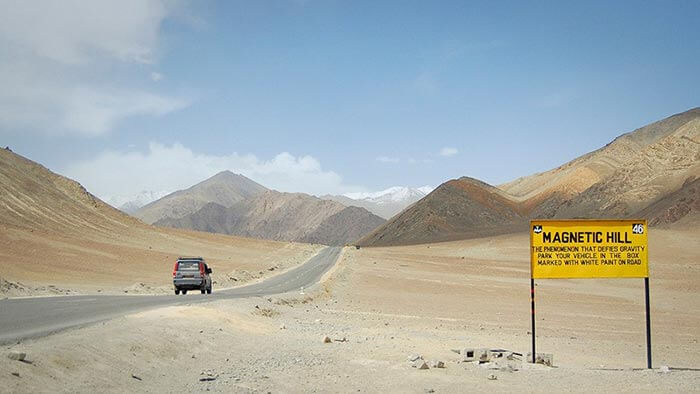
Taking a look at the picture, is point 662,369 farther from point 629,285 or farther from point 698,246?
point 698,246

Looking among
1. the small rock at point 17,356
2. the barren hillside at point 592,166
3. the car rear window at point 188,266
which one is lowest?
the small rock at point 17,356

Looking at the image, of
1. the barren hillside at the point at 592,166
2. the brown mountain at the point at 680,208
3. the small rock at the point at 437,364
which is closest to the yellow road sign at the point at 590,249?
the small rock at the point at 437,364

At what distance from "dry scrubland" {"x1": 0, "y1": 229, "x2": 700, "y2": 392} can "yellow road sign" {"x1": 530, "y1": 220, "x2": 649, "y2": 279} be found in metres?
2.37

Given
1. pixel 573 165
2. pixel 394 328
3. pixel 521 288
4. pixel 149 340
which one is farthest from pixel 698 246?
pixel 573 165

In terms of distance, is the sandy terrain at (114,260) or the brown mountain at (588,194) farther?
the brown mountain at (588,194)

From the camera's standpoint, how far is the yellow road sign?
16.6 m

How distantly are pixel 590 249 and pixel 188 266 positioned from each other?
2207 cm

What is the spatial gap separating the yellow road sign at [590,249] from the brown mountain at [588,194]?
287 ft

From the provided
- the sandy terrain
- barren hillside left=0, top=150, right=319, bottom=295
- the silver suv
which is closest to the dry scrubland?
the silver suv

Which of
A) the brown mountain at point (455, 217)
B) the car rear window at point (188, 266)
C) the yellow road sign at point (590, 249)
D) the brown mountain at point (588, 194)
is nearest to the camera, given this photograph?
the yellow road sign at point (590, 249)

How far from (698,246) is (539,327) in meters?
61.7

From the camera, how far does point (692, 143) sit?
125 m

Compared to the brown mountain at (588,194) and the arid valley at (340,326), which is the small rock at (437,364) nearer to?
the arid valley at (340,326)

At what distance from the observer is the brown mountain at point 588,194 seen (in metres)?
114
